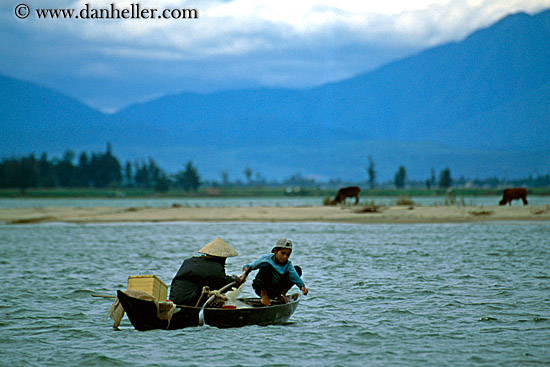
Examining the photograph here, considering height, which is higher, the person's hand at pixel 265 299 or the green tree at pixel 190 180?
the green tree at pixel 190 180

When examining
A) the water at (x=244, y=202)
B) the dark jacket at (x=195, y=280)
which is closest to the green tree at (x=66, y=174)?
the water at (x=244, y=202)

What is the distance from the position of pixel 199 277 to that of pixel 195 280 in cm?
12

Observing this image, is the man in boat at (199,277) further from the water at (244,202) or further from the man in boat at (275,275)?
the water at (244,202)

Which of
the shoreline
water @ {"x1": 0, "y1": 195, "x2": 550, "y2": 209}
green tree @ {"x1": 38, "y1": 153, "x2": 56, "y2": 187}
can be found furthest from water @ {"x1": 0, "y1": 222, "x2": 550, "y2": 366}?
green tree @ {"x1": 38, "y1": 153, "x2": 56, "y2": 187}

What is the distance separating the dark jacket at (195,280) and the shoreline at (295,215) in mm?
33276

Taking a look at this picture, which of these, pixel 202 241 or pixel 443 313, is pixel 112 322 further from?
pixel 202 241

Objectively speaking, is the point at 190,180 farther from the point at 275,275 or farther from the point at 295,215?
the point at 275,275

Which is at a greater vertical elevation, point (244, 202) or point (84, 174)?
point (84, 174)

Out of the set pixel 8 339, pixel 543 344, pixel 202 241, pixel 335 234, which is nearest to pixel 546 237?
pixel 335 234

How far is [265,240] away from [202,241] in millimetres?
3253

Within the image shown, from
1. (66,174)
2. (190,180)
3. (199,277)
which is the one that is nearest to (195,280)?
(199,277)

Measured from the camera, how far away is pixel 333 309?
1582 centimetres

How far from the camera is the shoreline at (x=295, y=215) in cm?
4531

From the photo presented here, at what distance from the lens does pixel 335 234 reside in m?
38.8
